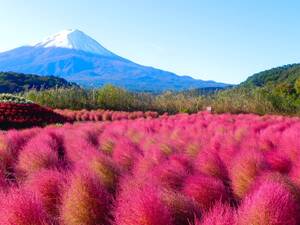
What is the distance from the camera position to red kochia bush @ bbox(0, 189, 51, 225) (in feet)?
10.7

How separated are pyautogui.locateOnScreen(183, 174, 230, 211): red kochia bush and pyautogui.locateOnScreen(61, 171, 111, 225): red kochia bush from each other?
65 centimetres

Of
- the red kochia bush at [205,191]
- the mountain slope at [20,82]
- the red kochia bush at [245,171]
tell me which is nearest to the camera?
the red kochia bush at [205,191]

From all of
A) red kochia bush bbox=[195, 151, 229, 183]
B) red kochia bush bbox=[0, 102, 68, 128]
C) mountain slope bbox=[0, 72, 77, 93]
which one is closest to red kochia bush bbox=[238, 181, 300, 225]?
red kochia bush bbox=[195, 151, 229, 183]

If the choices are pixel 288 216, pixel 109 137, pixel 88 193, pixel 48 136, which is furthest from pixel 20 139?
pixel 288 216

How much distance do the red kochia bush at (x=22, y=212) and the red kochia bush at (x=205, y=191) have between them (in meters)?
1.11

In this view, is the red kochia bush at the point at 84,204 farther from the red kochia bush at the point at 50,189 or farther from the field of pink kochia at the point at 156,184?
the red kochia bush at the point at 50,189

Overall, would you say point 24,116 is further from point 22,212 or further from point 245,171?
point 22,212

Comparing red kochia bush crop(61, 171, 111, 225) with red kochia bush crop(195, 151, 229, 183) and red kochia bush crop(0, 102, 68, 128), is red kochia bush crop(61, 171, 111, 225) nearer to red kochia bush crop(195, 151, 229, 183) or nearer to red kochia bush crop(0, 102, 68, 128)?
red kochia bush crop(195, 151, 229, 183)

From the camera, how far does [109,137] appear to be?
6934 mm

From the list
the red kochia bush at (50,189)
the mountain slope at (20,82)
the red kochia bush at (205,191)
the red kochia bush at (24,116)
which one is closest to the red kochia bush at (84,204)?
the red kochia bush at (50,189)

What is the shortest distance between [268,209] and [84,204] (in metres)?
1.28

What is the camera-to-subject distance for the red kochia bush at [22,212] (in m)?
3.25

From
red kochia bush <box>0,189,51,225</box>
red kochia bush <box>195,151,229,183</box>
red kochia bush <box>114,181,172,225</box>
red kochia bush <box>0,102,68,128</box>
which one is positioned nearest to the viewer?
red kochia bush <box>114,181,172,225</box>

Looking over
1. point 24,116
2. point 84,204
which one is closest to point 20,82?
point 24,116
